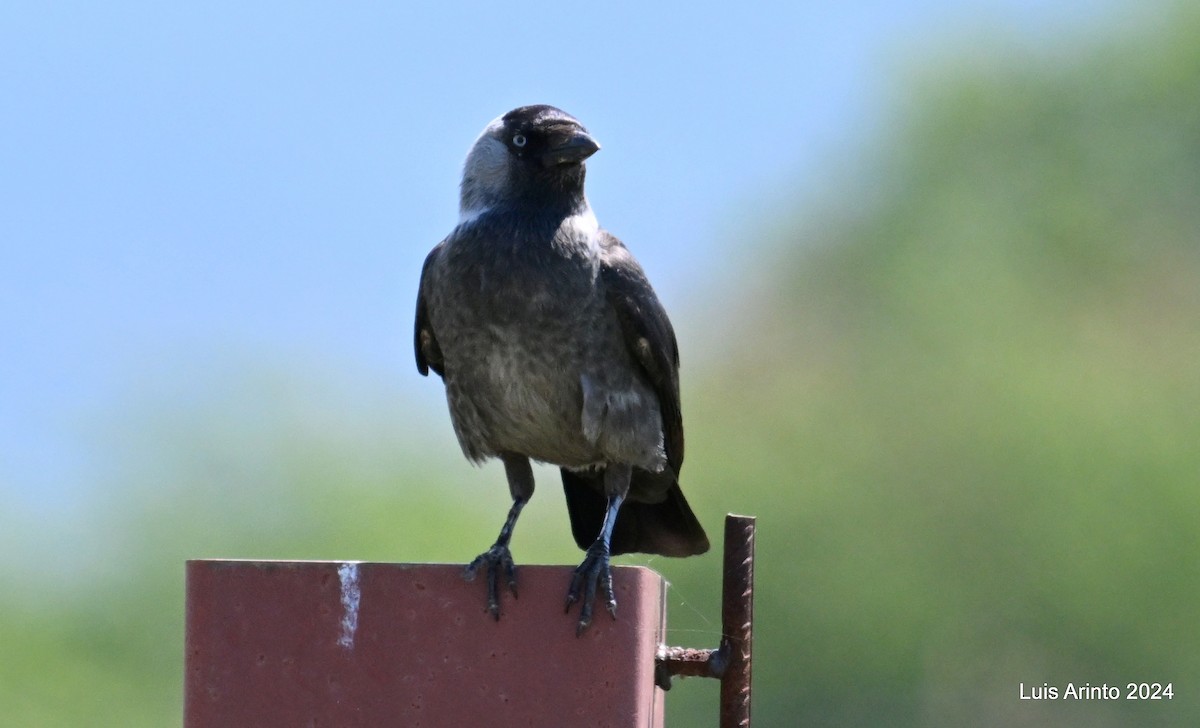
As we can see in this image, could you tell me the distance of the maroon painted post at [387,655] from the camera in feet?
13.2

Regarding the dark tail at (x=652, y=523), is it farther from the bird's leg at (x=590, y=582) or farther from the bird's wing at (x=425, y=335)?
the bird's leg at (x=590, y=582)

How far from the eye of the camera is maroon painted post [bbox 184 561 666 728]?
4.02 meters

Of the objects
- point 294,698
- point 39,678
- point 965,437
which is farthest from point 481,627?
point 39,678

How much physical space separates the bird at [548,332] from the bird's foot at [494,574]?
103 cm

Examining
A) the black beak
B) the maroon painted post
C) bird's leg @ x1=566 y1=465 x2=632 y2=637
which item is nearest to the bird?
the black beak

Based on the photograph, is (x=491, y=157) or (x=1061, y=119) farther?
(x=1061, y=119)

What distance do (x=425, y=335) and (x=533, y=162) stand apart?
79cm

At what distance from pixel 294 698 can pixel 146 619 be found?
23.7 m

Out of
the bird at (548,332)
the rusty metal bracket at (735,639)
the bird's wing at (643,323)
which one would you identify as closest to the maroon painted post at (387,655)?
the rusty metal bracket at (735,639)

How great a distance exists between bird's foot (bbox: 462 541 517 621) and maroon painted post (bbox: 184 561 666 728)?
0.02 metres

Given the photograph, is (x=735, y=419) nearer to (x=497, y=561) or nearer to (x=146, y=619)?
(x=146, y=619)

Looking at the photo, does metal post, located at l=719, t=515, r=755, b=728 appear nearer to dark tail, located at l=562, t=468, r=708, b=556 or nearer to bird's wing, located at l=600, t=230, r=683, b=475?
bird's wing, located at l=600, t=230, r=683, b=475

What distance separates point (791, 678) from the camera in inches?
786

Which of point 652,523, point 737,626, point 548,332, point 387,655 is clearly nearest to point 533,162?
point 548,332
